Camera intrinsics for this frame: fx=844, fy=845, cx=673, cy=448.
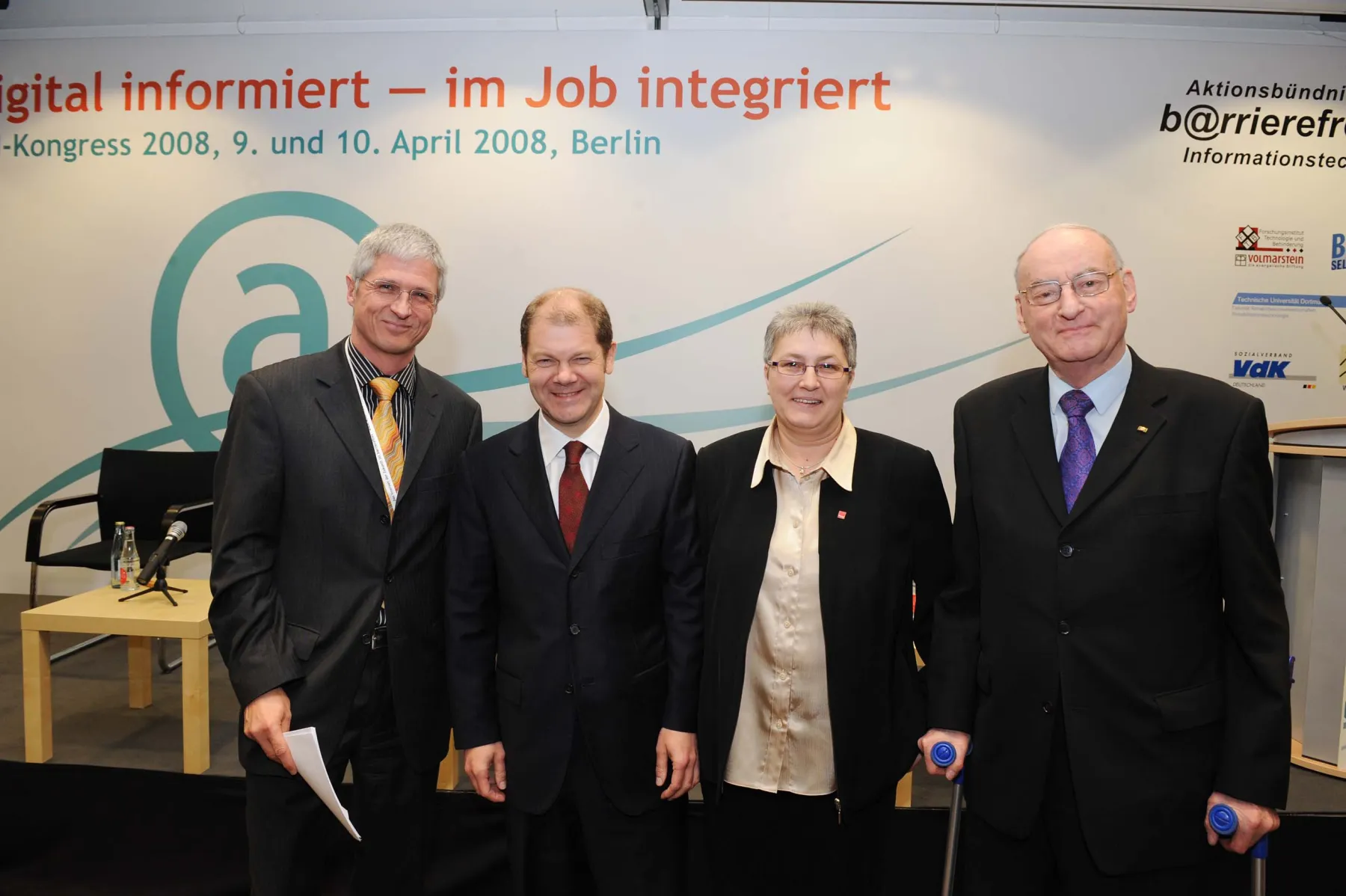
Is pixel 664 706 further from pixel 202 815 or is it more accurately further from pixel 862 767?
pixel 202 815

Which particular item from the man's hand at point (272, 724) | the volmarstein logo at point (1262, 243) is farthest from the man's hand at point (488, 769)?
the volmarstein logo at point (1262, 243)

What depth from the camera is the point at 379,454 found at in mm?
1901

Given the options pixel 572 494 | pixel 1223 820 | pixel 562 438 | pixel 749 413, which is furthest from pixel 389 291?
pixel 749 413

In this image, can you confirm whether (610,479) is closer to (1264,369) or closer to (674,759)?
(674,759)

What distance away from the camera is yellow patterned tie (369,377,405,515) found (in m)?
1.91

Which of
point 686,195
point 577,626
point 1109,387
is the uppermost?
point 686,195

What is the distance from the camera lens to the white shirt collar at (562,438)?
1863mm

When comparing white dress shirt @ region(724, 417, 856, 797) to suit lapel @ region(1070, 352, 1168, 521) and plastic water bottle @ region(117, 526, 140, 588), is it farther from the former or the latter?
plastic water bottle @ region(117, 526, 140, 588)

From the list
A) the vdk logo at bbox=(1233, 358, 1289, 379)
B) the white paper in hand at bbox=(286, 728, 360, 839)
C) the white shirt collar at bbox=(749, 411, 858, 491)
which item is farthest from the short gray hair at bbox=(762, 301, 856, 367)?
the vdk logo at bbox=(1233, 358, 1289, 379)

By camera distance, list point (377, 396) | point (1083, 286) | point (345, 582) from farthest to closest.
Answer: point (377, 396) → point (345, 582) → point (1083, 286)

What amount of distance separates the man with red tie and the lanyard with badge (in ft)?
0.43

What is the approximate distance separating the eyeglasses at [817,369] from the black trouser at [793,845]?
35.2 inches

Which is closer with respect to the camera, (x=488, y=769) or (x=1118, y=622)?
(x=1118, y=622)

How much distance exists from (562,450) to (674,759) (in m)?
0.71
